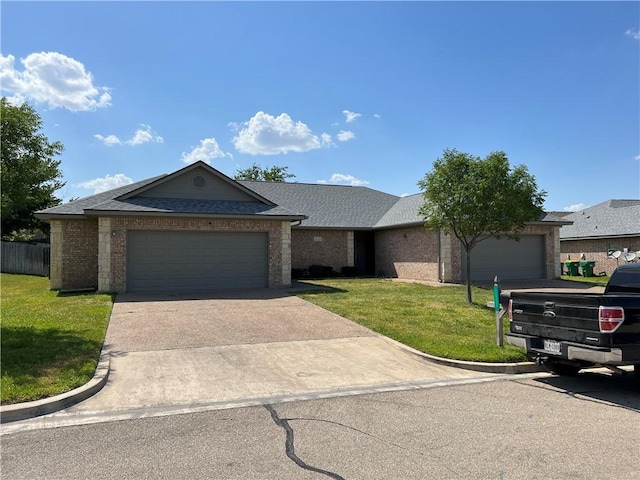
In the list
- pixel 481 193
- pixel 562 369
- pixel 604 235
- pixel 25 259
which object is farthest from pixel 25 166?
pixel 604 235

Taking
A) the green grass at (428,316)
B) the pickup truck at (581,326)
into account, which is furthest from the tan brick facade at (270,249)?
the pickup truck at (581,326)

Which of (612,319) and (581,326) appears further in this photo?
(581,326)

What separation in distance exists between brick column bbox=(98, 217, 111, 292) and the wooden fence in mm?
10836

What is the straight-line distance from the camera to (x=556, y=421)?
5.43 meters

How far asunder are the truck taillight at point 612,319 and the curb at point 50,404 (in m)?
6.64

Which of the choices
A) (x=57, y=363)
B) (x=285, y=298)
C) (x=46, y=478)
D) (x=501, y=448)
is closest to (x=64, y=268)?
(x=285, y=298)

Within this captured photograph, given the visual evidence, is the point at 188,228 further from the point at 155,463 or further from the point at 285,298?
the point at 155,463

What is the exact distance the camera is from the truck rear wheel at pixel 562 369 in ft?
24.7

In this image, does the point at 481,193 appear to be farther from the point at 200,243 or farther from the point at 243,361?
the point at 200,243

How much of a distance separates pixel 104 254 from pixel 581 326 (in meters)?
15.4

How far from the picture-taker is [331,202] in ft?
95.8

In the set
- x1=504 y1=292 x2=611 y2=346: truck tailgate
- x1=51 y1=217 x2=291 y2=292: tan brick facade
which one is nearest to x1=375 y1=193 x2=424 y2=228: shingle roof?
x1=51 y1=217 x2=291 y2=292: tan brick facade

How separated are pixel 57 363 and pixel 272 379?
328 centimetres

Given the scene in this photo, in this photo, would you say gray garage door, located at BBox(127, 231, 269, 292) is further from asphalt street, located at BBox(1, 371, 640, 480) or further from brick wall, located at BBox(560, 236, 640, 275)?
brick wall, located at BBox(560, 236, 640, 275)
